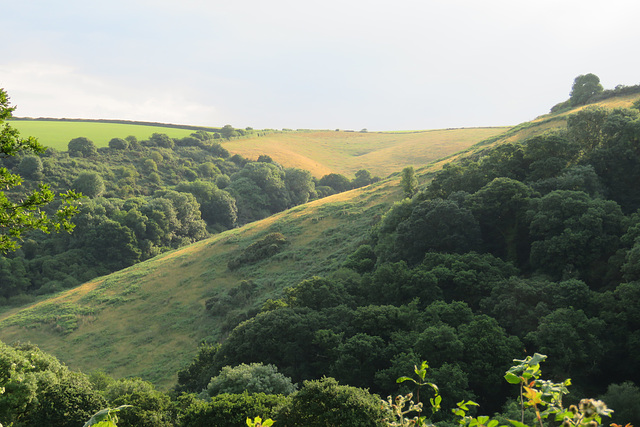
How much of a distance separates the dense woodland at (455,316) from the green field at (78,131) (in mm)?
78720

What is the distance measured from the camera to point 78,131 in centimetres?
11081

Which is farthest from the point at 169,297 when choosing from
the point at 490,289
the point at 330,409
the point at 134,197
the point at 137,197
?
the point at 137,197

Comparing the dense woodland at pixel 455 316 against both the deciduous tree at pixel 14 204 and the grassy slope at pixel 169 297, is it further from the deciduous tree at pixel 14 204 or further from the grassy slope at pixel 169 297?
the deciduous tree at pixel 14 204

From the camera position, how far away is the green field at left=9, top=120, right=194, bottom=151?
327 feet

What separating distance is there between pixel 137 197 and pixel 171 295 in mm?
36177

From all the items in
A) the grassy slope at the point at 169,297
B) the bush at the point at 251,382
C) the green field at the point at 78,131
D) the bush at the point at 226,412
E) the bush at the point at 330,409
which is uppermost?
the green field at the point at 78,131

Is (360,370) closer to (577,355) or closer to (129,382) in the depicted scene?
(577,355)

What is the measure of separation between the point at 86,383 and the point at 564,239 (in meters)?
27.2

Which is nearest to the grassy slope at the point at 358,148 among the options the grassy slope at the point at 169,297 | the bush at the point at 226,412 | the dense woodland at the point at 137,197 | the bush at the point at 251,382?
the dense woodland at the point at 137,197

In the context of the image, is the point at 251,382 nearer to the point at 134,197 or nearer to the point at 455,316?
the point at 455,316

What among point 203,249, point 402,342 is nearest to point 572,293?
point 402,342

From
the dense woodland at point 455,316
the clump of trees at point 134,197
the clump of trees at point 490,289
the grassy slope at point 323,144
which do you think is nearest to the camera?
the dense woodland at point 455,316

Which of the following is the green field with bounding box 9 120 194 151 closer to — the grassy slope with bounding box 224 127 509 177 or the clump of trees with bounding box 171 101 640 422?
the grassy slope with bounding box 224 127 509 177

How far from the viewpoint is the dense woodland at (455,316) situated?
1830 cm
